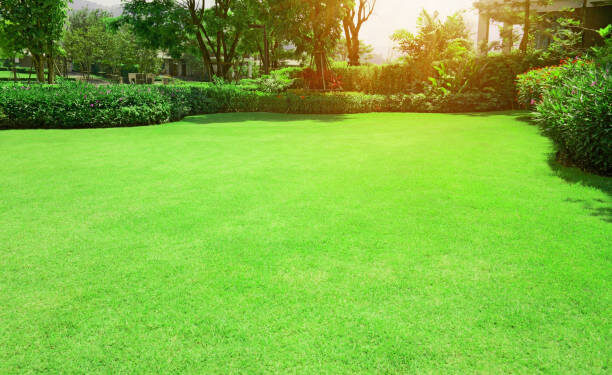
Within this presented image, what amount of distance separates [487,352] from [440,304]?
0.56 meters

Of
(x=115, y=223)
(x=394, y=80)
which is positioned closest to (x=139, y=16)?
(x=394, y=80)

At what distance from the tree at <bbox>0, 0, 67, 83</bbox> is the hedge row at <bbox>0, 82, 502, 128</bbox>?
7675mm

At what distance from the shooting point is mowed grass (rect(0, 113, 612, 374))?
2.62 m

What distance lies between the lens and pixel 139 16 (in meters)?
25.1

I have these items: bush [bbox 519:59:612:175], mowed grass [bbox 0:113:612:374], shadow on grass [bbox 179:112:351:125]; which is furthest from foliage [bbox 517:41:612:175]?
shadow on grass [bbox 179:112:351:125]

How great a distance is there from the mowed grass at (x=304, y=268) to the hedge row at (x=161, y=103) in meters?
5.97

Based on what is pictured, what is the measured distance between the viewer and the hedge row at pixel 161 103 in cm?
1270

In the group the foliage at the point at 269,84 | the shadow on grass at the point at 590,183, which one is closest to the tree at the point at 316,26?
the foliage at the point at 269,84

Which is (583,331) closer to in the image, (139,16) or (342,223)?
(342,223)

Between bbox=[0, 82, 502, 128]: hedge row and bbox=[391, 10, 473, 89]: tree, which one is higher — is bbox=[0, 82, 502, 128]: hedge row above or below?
below

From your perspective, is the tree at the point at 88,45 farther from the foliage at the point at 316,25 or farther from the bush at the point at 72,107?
the bush at the point at 72,107

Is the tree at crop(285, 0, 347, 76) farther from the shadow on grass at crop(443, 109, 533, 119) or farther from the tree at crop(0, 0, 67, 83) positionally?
the tree at crop(0, 0, 67, 83)

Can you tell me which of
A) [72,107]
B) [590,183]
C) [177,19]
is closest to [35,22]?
[177,19]

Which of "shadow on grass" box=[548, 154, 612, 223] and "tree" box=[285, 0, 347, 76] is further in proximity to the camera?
"tree" box=[285, 0, 347, 76]
